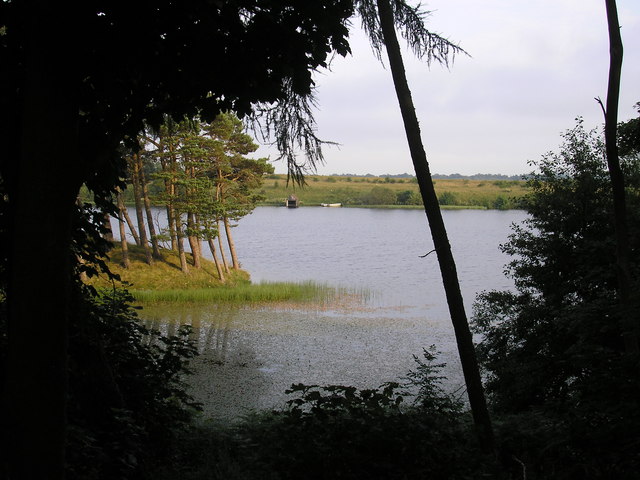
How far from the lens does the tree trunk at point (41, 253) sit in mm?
2012

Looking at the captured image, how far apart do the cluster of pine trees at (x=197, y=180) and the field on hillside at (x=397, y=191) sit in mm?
25642

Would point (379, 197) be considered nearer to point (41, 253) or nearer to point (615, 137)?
point (615, 137)

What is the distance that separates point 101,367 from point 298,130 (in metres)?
2.31

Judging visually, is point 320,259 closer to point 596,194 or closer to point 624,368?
point 596,194

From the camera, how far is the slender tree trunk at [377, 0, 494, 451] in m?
5.17

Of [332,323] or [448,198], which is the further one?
[448,198]

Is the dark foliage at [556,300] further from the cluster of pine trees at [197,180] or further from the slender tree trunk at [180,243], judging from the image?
the slender tree trunk at [180,243]

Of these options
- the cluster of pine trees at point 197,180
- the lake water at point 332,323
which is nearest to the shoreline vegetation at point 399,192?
the lake water at point 332,323

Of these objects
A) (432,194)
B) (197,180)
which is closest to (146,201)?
(197,180)

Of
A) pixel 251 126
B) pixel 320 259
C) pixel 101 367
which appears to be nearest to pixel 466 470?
pixel 101 367

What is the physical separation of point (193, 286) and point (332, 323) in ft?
24.4

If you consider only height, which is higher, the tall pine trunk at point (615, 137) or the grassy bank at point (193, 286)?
the tall pine trunk at point (615, 137)

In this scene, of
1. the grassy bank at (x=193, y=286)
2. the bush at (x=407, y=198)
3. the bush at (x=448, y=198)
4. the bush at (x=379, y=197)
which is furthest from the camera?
the bush at (x=379, y=197)

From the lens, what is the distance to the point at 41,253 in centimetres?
202
